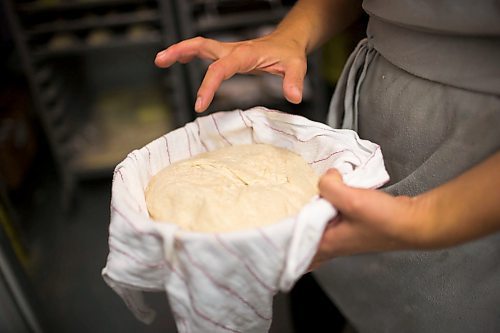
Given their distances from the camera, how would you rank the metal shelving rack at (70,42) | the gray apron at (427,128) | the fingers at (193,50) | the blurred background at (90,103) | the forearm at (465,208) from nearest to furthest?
the forearm at (465,208), the gray apron at (427,128), the fingers at (193,50), the blurred background at (90,103), the metal shelving rack at (70,42)

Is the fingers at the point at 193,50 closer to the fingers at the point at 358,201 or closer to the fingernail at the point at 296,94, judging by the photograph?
the fingernail at the point at 296,94

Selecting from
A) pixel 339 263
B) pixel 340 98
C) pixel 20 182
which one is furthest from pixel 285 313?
pixel 20 182

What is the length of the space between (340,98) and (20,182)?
161 cm

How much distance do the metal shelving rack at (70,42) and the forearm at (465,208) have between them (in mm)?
1501

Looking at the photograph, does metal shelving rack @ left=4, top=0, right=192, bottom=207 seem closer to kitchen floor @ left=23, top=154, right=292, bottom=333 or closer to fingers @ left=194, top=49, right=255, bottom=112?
kitchen floor @ left=23, top=154, right=292, bottom=333

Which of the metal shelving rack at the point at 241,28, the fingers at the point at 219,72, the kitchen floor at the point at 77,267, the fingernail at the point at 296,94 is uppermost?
the fingers at the point at 219,72

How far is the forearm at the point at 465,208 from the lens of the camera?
17.6 inches

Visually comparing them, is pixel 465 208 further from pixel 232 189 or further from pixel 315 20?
pixel 315 20

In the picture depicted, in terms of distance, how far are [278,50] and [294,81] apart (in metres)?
0.08

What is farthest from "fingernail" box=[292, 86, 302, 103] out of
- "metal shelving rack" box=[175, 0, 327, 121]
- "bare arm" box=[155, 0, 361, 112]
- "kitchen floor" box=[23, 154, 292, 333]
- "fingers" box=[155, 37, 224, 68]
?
"metal shelving rack" box=[175, 0, 327, 121]

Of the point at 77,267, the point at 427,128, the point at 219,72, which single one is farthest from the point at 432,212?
the point at 77,267

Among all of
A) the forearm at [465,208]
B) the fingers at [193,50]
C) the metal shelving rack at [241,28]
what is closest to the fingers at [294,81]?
the fingers at [193,50]

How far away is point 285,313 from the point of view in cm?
126

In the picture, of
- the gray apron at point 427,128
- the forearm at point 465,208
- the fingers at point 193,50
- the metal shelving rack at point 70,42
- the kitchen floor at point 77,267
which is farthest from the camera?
the metal shelving rack at point 70,42
